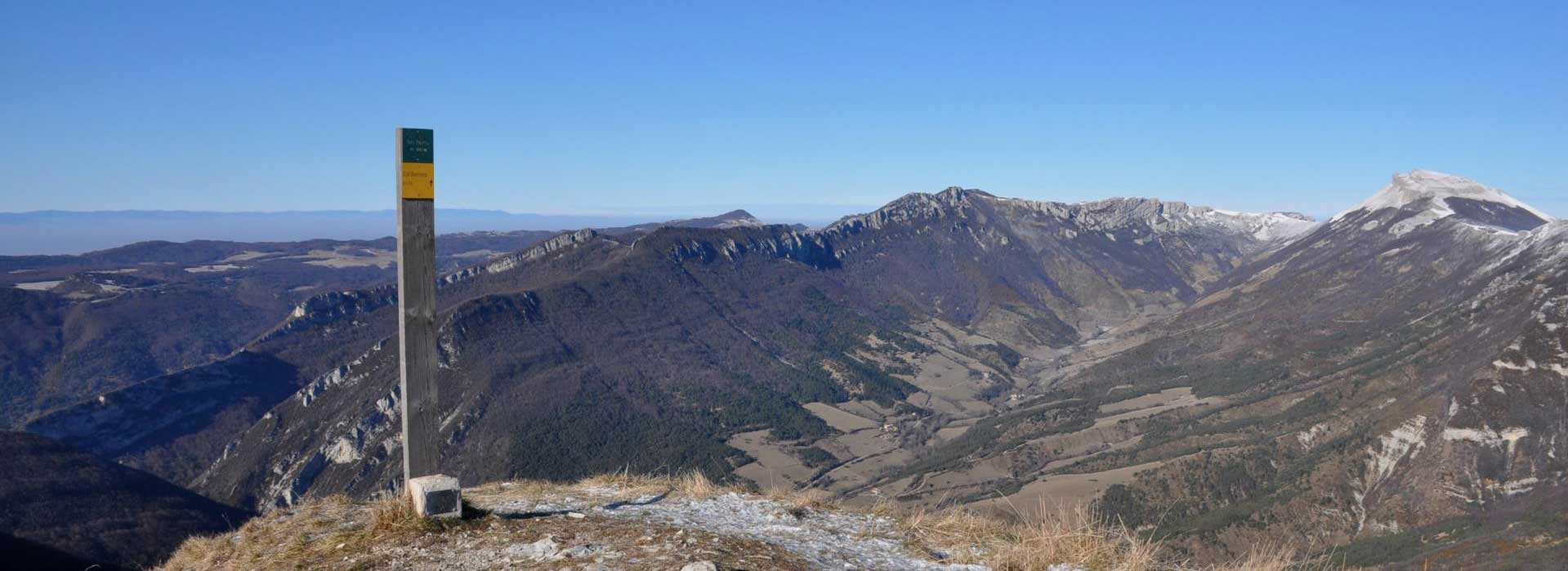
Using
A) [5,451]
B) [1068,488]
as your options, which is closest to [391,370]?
[5,451]

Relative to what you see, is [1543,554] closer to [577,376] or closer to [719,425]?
[719,425]

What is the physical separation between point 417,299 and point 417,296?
4cm

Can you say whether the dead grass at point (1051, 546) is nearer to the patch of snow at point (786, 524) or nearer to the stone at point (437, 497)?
the patch of snow at point (786, 524)

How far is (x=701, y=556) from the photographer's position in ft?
29.3

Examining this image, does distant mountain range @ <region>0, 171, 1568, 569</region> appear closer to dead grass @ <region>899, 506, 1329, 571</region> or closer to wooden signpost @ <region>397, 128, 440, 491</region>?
wooden signpost @ <region>397, 128, 440, 491</region>

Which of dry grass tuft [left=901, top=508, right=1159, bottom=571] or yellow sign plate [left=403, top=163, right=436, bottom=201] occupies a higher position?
yellow sign plate [left=403, top=163, right=436, bottom=201]

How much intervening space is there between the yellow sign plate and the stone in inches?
141

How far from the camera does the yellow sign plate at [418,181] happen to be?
1097 centimetres

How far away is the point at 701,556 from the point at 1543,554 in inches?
3230

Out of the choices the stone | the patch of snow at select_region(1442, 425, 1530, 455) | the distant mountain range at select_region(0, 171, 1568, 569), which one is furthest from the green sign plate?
the patch of snow at select_region(1442, 425, 1530, 455)

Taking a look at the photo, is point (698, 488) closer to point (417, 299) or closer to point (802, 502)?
point (802, 502)

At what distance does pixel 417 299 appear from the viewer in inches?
434

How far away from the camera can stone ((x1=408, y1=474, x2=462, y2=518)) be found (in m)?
10.0

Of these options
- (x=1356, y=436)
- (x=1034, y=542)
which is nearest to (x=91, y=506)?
(x=1034, y=542)
